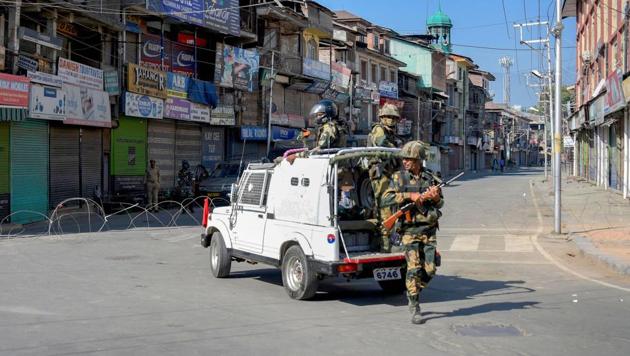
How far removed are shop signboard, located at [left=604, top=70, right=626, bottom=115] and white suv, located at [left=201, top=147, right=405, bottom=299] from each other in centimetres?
1731

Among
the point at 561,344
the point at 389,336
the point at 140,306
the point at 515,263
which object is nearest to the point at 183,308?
the point at 140,306

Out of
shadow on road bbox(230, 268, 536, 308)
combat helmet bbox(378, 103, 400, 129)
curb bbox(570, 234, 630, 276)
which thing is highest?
combat helmet bbox(378, 103, 400, 129)

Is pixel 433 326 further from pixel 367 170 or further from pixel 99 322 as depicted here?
pixel 99 322

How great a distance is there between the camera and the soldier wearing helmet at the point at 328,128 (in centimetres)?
1007

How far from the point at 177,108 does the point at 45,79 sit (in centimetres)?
882

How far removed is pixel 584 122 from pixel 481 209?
15762 millimetres

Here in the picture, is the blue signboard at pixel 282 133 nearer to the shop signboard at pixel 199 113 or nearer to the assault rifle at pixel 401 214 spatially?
the shop signboard at pixel 199 113

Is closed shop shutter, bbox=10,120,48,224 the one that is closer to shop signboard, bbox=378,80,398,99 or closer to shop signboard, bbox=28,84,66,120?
shop signboard, bbox=28,84,66,120

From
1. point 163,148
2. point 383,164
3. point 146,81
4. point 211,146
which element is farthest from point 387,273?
point 211,146

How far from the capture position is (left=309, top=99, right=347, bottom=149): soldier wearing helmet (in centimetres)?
1007

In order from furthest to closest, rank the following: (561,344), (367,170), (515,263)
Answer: (515,263), (367,170), (561,344)

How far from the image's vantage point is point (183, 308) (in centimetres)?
840

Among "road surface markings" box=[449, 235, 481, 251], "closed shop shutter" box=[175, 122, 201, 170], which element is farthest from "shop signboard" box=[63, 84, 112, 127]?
"road surface markings" box=[449, 235, 481, 251]

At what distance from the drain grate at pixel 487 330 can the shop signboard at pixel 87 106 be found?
18119 mm
